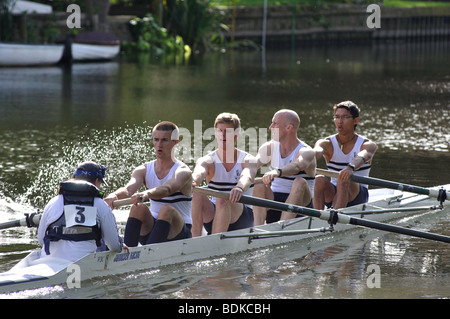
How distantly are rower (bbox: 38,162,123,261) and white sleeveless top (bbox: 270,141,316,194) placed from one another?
327cm

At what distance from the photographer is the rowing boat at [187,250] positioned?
25.7 feet

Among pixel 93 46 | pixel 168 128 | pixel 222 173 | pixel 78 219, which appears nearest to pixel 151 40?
pixel 93 46

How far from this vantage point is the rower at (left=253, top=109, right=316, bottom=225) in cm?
1041

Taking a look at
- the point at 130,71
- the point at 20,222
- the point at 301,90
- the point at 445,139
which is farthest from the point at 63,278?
the point at 130,71

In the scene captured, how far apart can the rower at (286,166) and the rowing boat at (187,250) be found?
367 millimetres

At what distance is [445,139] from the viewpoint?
764 inches

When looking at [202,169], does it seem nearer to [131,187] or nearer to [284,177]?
[131,187]

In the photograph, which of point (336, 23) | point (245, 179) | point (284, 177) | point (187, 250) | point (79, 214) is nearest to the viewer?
point (79, 214)

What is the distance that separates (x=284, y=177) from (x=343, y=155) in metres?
1.14

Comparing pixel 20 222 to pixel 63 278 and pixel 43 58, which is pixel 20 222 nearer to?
pixel 63 278

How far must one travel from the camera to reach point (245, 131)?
19.9m

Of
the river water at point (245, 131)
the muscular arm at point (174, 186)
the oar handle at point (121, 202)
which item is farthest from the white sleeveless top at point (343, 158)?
the oar handle at point (121, 202)
